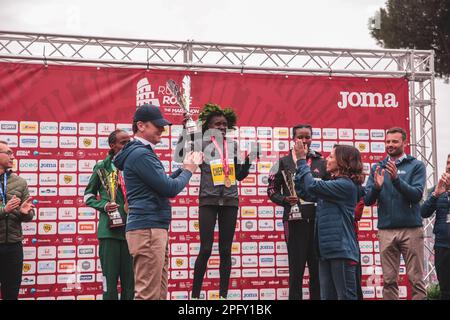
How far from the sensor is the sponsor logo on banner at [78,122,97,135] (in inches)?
278

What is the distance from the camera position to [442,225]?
20.3 feet

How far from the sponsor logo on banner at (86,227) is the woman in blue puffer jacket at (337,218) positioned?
119 inches

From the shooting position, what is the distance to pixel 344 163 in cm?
477

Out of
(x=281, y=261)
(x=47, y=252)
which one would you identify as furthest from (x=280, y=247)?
(x=47, y=252)

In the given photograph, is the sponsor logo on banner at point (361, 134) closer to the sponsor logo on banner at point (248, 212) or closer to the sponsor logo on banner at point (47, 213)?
the sponsor logo on banner at point (248, 212)

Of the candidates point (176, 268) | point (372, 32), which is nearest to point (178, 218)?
point (176, 268)

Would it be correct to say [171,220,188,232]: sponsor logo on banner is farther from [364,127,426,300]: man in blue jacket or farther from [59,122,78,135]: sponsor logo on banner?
[364,127,426,300]: man in blue jacket

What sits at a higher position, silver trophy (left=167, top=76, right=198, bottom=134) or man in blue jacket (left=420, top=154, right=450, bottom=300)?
silver trophy (left=167, top=76, right=198, bottom=134)

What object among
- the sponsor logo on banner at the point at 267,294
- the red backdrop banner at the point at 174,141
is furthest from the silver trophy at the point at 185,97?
the sponsor logo on banner at the point at 267,294

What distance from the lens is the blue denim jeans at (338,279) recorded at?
15.0ft

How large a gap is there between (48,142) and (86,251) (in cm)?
127

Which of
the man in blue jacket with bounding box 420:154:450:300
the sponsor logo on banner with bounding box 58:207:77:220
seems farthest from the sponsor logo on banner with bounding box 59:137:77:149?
the man in blue jacket with bounding box 420:154:450:300

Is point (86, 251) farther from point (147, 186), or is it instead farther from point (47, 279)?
point (147, 186)

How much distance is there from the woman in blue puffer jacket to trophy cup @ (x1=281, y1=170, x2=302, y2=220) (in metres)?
1.44
